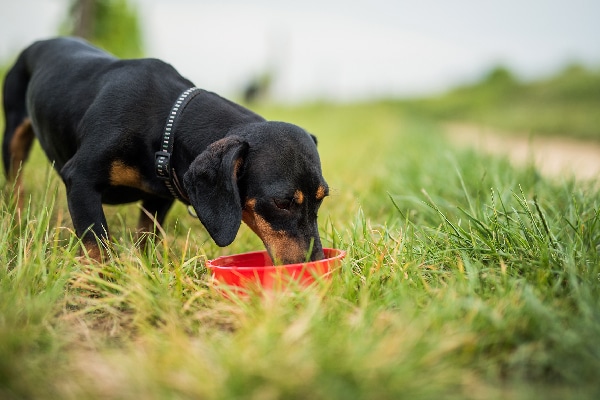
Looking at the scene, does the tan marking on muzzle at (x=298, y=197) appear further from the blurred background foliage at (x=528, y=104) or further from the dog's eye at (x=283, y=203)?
the blurred background foliage at (x=528, y=104)

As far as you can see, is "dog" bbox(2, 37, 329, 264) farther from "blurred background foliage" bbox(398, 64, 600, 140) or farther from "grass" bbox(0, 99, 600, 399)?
"blurred background foliage" bbox(398, 64, 600, 140)

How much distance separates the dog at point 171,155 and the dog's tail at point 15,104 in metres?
0.72

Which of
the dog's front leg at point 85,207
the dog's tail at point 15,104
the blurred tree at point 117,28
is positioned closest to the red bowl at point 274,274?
the dog's front leg at point 85,207

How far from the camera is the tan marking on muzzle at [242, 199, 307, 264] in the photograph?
105 inches

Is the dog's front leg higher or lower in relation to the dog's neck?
lower

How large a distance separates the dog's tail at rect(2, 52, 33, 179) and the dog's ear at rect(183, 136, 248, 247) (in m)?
2.24

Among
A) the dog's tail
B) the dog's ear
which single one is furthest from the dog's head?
the dog's tail

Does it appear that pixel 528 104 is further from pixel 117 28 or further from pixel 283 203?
pixel 283 203

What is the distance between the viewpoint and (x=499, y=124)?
16406mm

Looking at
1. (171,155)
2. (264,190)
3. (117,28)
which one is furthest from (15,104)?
(117,28)

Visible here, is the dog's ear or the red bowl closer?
the red bowl

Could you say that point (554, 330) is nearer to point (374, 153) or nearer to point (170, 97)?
point (170, 97)

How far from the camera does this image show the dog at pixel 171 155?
2.68 metres

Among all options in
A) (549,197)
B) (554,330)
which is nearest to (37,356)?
(554,330)
